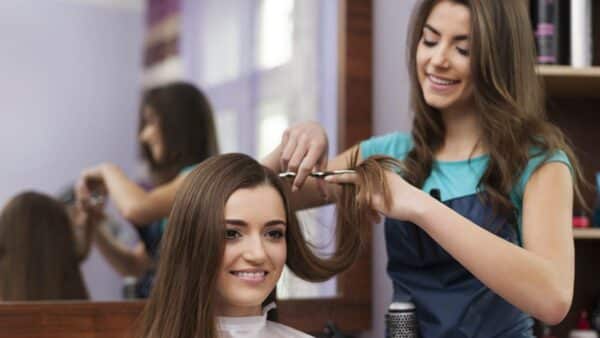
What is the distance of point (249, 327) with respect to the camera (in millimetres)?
1343

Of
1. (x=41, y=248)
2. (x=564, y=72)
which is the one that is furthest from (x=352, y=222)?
(x=41, y=248)

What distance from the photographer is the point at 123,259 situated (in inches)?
82.4

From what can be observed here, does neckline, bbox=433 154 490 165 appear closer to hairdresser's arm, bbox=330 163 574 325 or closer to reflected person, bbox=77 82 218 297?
hairdresser's arm, bbox=330 163 574 325

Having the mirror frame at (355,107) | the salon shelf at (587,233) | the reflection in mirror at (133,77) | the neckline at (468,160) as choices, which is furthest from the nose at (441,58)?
the mirror frame at (355,107)

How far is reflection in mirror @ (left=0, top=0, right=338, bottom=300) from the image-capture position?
6.60 ft

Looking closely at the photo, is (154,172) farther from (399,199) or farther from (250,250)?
(399,199)

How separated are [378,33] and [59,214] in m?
0.96

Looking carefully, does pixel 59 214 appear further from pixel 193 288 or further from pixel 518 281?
pixel 518 281

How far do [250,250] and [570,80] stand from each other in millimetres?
1047

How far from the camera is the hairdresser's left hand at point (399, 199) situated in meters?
1.21

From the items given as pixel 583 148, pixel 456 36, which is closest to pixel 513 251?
pixel 456 36

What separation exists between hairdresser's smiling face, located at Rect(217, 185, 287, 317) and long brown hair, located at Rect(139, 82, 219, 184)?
Result: 35.5 inches

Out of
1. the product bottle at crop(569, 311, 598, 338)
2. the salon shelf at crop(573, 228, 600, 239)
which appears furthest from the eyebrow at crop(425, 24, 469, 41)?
the product bottle at crop(569, 311, 598, 338)

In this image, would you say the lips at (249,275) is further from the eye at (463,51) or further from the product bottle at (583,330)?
the product bottle at (583,330)
